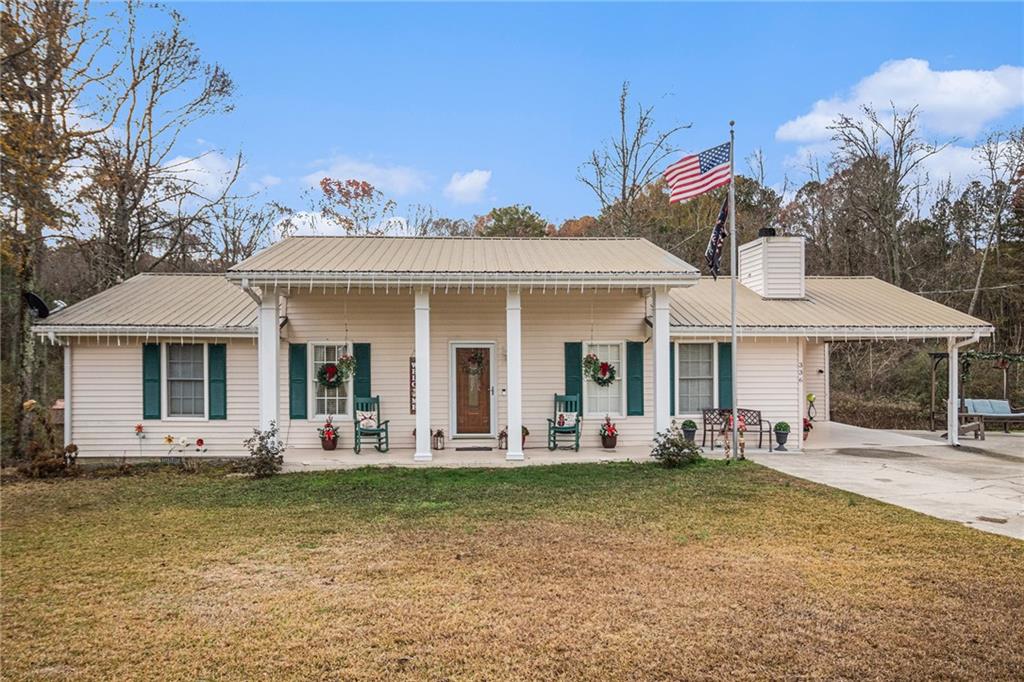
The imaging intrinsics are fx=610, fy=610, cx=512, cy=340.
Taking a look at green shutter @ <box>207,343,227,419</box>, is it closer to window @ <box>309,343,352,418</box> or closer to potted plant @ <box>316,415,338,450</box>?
window @ <box>309,343,352,418</box>

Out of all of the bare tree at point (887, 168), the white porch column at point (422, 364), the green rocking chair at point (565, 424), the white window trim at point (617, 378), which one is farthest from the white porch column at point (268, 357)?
the bare tree at point (887, 168)

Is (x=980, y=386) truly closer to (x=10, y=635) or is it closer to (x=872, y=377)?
(x=872, y=377)

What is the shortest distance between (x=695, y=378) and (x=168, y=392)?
10.1 m

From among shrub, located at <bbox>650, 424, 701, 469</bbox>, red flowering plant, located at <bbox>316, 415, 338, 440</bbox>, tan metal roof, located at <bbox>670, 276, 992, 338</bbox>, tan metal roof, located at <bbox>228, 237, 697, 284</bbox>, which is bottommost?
shrub, located at <bbox>650, 424, 701, 469</bbox>

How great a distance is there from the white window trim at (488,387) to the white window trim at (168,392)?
4.58 metres

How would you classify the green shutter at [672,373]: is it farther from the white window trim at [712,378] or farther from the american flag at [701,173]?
the american flag at [701,173]

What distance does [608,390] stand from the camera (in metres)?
11.8

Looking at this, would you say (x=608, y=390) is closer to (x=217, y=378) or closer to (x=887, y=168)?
(x=217, y=378)

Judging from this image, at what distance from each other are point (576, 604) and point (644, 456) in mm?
6542

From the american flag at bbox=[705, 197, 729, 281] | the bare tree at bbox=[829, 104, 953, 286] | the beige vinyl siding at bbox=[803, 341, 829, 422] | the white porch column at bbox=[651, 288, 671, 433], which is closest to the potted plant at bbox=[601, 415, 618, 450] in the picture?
the white porch column at bbox=[651, 288, 671, 433]

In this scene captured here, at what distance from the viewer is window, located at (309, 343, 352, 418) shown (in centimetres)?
1155

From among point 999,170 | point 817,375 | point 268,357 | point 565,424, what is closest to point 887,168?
point 999,170

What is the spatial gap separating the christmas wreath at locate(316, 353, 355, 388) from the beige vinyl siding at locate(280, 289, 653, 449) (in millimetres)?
698

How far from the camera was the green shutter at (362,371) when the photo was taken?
1145 cm
